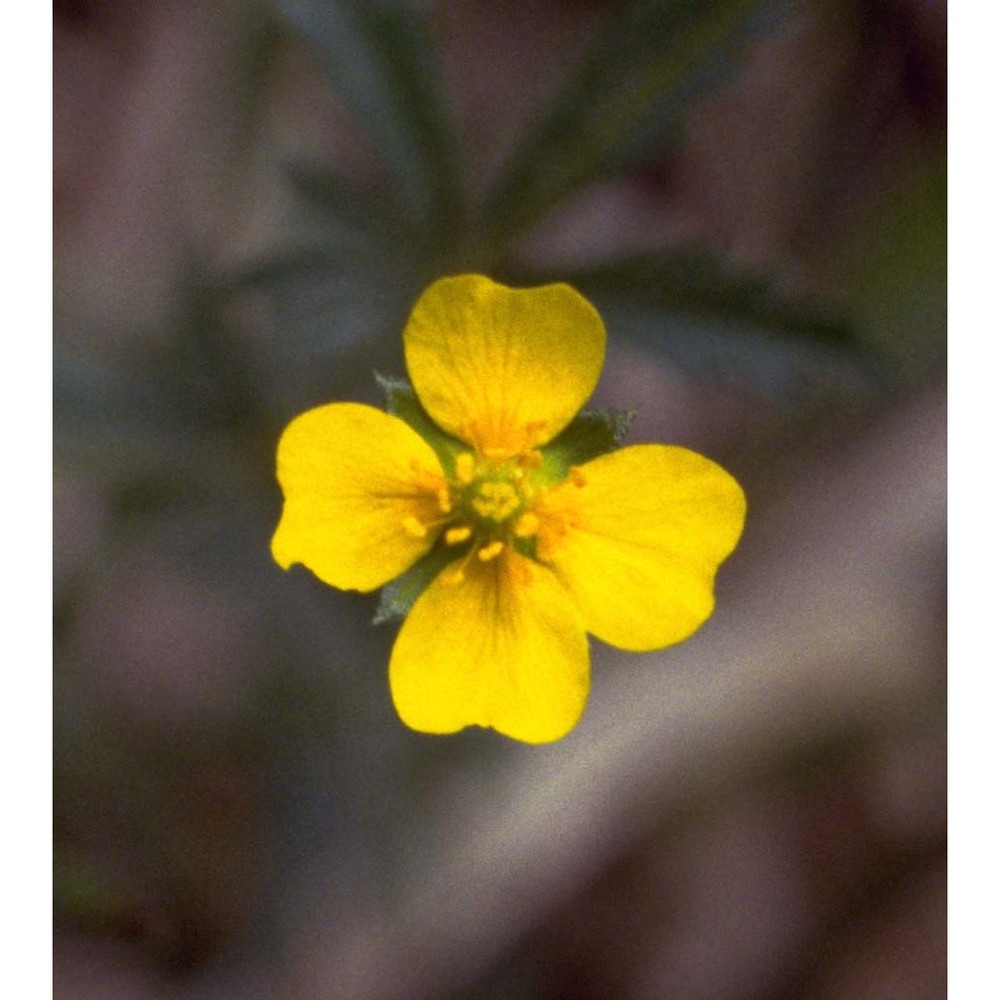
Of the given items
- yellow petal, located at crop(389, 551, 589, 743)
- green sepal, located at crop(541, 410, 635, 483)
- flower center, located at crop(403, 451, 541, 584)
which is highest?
green sepal, located at crop(541, 410, 635, 483)

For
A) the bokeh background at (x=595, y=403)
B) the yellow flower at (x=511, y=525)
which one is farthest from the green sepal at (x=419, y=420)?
the bokeh background at (x=595, y=403)

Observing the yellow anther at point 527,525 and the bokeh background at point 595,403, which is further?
the bokeh background at point 595,403

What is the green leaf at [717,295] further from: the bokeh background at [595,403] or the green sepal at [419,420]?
the green sepal at [419,420]

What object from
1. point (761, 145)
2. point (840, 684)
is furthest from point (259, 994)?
point (761, 145)

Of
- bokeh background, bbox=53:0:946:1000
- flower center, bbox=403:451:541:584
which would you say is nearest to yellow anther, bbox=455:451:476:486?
flower center, bbox=403:451:541:584

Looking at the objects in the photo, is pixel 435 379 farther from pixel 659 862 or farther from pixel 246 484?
pixel 659 862

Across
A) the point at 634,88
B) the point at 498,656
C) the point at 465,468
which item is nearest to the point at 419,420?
the point at 465,468

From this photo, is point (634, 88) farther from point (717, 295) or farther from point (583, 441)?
point (583, 441)

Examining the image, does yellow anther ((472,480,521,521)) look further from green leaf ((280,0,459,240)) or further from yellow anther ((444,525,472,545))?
green leaf ((280,0,459,240))

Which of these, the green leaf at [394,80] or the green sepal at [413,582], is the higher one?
the green leaf at [394,80]
